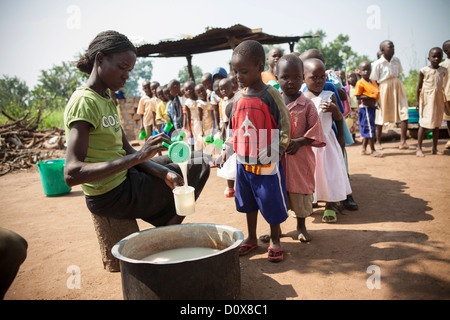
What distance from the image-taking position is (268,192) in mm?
2389

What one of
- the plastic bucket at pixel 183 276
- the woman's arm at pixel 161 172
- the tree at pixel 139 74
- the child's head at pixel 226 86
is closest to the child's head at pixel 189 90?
the child's head at pixel 226 86

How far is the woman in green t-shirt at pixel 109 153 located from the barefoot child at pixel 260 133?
0.56 meters

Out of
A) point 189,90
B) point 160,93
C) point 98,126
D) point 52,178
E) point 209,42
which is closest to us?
point 98,126

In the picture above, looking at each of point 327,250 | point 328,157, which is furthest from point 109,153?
point 328,157

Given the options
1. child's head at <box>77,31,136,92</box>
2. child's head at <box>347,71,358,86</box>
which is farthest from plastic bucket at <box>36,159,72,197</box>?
child's head at <box>347,71,358,86</box>

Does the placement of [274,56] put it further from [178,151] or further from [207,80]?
Result: [178,151]

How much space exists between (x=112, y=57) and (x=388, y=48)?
5624mm

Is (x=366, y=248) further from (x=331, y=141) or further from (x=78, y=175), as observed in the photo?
(x=78, y=175)

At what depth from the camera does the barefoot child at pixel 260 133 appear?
2342 mm

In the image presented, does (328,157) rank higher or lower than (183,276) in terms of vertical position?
higher

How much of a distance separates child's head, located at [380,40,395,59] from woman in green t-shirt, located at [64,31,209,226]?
5.31 m

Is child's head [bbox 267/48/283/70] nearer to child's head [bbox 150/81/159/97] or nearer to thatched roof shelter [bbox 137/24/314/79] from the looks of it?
thatched roof shelter [bbox 137/24/314/79]

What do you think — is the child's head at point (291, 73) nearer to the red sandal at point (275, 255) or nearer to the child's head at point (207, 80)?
the red sandal at point (275, 255)
